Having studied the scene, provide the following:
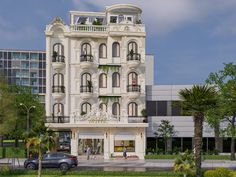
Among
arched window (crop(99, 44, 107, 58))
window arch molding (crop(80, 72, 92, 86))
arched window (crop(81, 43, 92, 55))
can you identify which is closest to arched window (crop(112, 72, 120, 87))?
arched window (crop(99, 44, 107, 58))

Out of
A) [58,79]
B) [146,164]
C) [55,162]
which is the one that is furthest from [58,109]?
[55,162]

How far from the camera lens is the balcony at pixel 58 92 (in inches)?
2377

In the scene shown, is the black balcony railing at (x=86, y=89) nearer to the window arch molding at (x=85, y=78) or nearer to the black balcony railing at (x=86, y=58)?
the window arch molding at (x=85, y=78)

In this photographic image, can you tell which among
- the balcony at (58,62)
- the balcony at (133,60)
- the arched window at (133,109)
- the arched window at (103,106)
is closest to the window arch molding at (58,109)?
the balcony at (58,62)

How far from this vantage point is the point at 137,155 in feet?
190

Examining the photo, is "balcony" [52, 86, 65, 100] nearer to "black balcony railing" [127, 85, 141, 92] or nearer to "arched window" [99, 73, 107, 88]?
"arched window" [99, 73, 107, 88]

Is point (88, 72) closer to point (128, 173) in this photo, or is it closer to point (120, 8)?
point (120, 8)

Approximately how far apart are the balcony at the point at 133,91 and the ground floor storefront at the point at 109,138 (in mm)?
4779

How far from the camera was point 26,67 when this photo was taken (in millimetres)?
141625

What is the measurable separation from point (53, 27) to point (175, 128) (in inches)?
895

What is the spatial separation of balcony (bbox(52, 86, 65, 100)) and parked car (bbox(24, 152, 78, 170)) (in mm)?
20246

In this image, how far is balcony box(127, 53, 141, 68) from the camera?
59781mm

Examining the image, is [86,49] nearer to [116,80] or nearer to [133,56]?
[116,80]

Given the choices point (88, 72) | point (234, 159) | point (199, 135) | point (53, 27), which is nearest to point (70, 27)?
point (53, 27)
